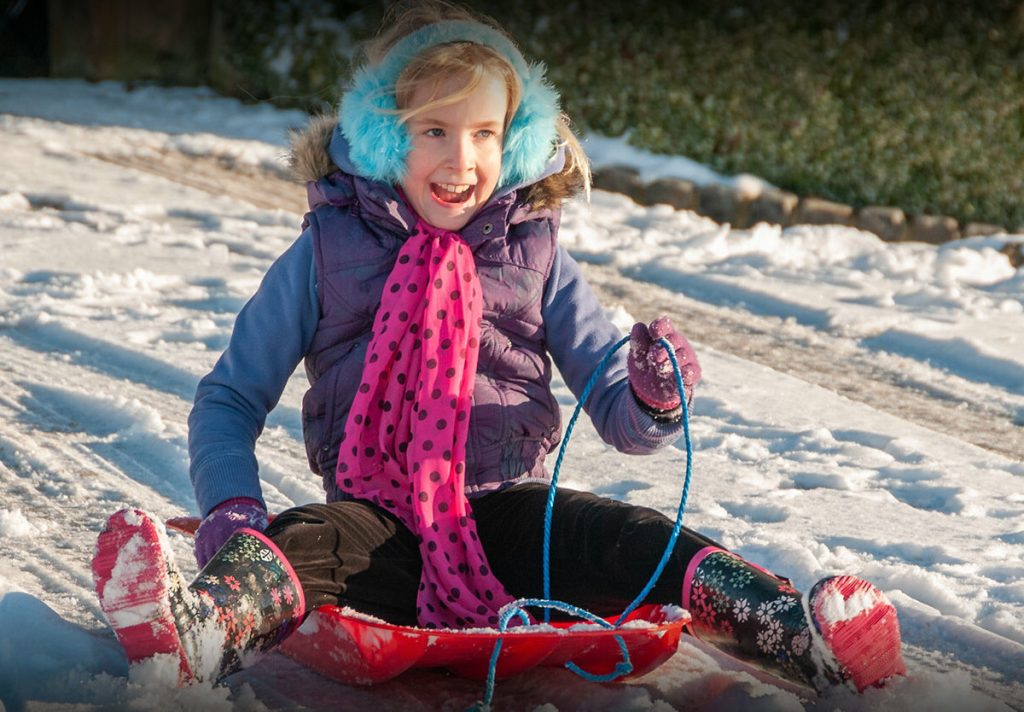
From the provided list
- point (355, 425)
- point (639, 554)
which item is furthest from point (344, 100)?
point (639, 554)

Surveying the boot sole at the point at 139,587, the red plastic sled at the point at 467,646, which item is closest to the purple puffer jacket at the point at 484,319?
the red plastic sled at the point at 467,646

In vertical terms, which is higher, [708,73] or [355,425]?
[708,73]

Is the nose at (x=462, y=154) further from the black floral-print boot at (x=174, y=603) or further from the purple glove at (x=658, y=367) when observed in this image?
the black floral-print boot at (x=174, y=603)

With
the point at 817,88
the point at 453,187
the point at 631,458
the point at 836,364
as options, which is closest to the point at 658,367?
the point at 453,187

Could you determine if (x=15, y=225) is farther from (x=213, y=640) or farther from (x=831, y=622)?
(x=831, y=622)

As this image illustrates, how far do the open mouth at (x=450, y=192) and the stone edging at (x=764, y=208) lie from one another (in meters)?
4.67

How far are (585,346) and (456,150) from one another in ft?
1.35

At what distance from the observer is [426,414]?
2.32 m

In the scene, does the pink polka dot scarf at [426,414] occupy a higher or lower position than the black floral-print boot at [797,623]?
higher

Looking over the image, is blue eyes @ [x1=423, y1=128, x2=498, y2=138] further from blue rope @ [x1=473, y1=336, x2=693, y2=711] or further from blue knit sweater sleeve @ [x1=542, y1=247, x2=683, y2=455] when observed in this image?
blue rope @ [x1=473, y1=336, x2=693, y2=711]

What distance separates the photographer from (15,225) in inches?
205

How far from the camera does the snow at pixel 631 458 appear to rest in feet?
6.91

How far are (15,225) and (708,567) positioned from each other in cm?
385

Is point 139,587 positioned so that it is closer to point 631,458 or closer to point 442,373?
point 442,373
